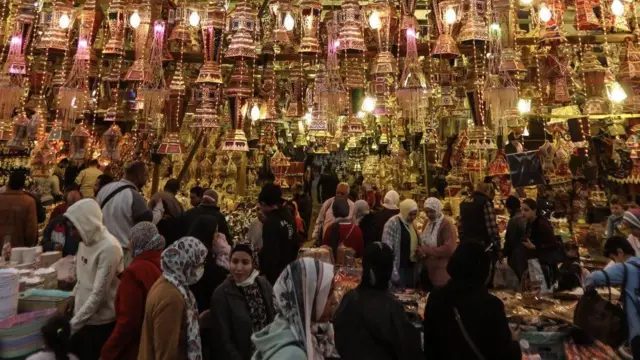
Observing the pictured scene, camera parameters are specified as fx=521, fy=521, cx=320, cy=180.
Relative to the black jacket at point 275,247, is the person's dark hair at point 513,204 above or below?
above

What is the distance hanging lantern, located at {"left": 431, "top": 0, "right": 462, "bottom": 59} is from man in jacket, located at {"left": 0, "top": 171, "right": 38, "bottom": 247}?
3414mm

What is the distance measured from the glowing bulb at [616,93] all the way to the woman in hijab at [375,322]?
150 inches

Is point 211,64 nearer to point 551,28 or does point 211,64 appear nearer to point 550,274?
point 551,28

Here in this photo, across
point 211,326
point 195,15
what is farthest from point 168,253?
point 195,15

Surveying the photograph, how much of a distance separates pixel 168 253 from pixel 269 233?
121cm

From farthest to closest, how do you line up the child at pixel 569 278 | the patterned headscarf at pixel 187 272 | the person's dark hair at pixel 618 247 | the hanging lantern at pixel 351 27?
the hanging lantern at pixel 351 27, the child at pixel 569 278, the person's dark hair at pixel 618 247, the patterned headscarf at pixel 187 272

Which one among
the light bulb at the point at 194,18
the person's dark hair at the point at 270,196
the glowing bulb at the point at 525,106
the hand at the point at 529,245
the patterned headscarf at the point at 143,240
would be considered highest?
the light bulb at the point at 194,18

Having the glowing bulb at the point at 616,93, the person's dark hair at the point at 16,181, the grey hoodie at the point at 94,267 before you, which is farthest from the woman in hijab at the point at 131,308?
the glowing bulb at the point at 616,93

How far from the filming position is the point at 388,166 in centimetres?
887

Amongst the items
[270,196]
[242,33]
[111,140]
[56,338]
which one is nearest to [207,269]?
[270,196]

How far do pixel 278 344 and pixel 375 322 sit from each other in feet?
1.23

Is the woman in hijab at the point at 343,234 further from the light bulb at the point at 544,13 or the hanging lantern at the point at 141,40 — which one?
the light bulb at the point at 544,13

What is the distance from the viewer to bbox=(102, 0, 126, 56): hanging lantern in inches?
175

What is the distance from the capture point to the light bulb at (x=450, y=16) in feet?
13.4
